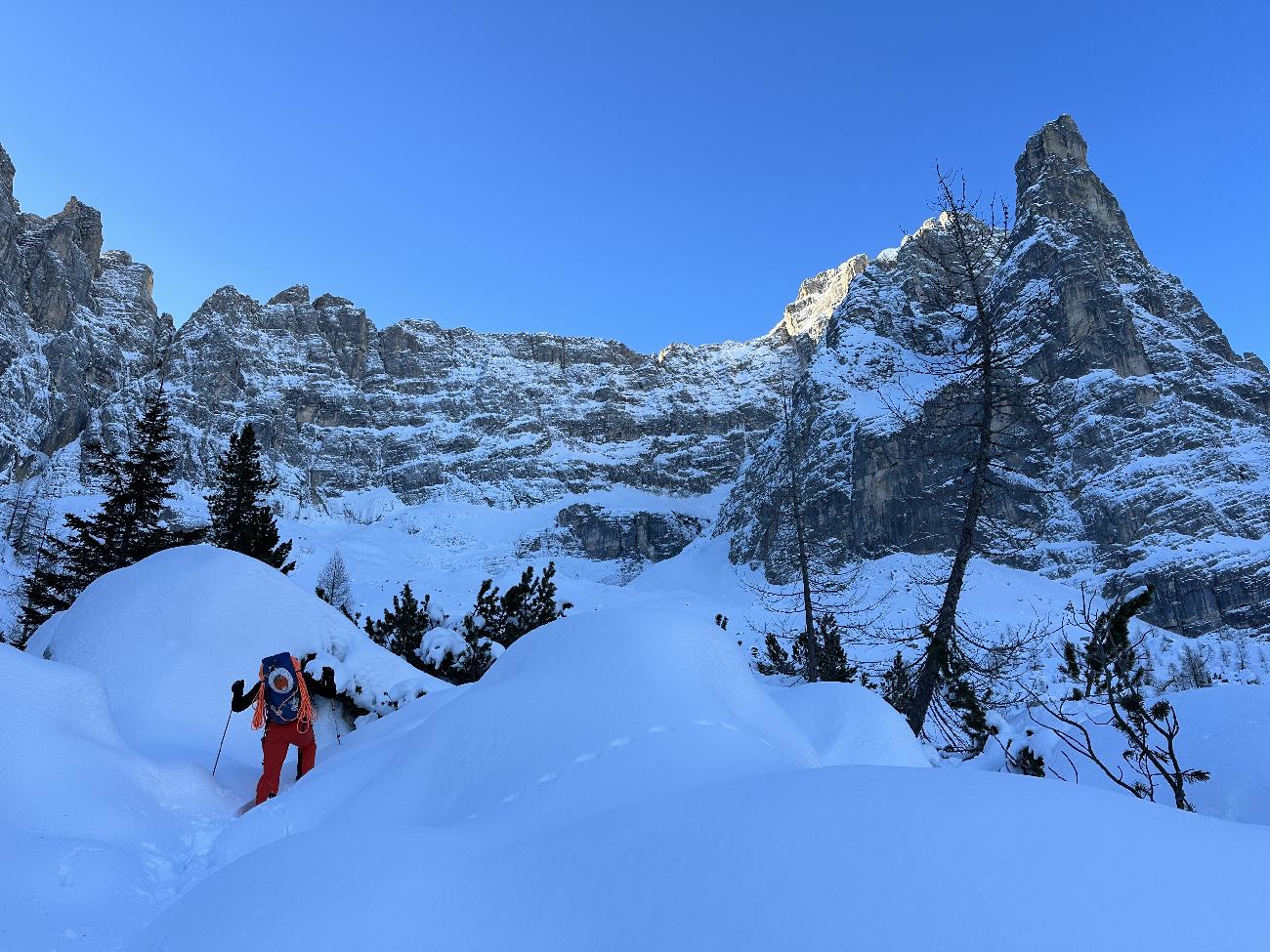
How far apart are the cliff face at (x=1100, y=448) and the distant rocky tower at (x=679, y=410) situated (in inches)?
13.6

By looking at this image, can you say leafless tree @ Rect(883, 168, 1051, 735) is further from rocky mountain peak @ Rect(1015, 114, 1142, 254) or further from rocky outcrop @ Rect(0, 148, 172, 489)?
rocky outcrop @ Rect(0, 148, 172, 489)

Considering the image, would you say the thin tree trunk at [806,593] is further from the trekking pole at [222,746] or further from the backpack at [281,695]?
the trekking pole at [222,746]

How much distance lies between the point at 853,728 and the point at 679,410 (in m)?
167

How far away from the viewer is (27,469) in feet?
290

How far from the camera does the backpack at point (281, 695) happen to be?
6168 mm

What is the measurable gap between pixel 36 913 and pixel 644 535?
12861 centimetres

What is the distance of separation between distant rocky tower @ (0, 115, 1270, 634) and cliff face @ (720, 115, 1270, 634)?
0.35 meters

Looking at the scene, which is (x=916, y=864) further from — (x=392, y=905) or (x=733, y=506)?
(x=733, y=506)

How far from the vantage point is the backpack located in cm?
617

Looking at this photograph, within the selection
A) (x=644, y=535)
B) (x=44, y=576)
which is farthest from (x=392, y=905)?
(x=644, y=535)

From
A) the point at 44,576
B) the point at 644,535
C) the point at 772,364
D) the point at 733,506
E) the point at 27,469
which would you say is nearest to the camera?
the point at 44,576

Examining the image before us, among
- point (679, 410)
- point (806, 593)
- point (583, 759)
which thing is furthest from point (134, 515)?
point (679, 410)

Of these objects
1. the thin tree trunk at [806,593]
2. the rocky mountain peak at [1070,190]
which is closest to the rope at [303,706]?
the thin tree trunk at [806,593]

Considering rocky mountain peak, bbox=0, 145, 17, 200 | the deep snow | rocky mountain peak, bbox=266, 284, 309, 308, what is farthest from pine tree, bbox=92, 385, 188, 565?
rocky mountain peak, bbox=266, 284, 309, 308
